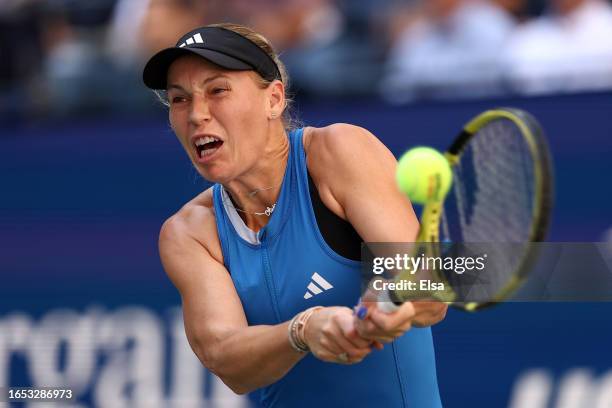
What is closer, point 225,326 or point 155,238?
point 225,326

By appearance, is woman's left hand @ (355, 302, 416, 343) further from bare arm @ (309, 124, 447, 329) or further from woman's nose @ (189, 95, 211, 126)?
woman's nose @ (189, 95, 211, 126)

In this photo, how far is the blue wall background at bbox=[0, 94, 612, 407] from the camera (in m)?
4.56

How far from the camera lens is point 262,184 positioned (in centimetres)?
304

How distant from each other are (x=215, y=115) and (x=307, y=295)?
0.55 metres

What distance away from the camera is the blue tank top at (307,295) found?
116 inches

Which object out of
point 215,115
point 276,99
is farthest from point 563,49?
point 215,115

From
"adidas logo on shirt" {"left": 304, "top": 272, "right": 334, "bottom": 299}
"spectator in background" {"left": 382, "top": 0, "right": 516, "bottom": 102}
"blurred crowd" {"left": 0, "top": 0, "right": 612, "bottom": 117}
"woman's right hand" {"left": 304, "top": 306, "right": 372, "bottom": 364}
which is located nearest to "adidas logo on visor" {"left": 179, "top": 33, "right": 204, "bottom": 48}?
"adidas logo on shirt" {"left": 304, "top": 272, "right": 334, "bottom": 299}

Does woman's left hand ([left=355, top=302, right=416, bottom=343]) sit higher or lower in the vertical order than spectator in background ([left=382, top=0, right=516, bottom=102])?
lower

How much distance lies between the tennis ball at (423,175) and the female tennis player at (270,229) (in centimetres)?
38

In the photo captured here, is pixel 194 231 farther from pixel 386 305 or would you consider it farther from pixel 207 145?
pixel 386 305

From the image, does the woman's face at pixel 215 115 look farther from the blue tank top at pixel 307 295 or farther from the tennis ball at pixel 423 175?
the tennis ball at pixel 423 175

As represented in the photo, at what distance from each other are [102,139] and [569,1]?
2317 mm

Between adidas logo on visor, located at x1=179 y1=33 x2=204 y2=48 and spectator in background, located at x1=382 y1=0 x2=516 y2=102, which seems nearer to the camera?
adidas logo on visor, located at x1=179 y1=33 x2=204 y2=48

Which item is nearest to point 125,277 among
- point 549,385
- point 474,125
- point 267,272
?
point 549,385
